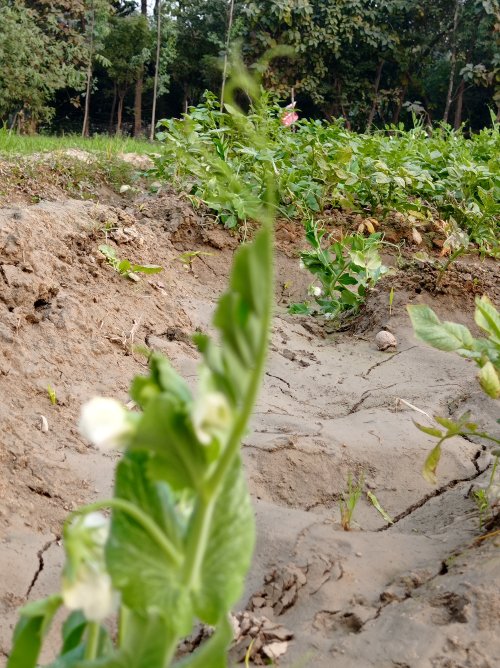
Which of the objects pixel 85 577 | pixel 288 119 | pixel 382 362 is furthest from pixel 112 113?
pixel 85 577

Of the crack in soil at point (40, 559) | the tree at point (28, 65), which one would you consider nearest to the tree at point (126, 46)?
the tree at point (28, 65)

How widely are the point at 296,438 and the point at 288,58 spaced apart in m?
14.7

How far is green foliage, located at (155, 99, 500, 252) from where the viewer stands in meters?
4.75

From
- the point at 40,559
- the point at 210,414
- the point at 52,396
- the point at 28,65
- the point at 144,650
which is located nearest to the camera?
the point at 210,414

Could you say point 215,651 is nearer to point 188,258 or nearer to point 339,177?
point 188,258

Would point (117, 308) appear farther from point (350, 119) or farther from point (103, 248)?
point (350, 119)

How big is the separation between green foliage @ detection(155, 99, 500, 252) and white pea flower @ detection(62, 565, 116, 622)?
12.9ft

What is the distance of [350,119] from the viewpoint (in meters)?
17.5

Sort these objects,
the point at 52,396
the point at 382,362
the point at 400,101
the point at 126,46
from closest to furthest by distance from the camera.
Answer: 1. the point at 52,396
2. the point at 382,362
3. the point at 126,46
4. the point at 400,101

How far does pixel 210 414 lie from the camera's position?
552 millimetres

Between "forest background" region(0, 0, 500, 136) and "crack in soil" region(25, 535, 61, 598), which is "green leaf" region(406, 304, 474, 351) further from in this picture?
"forest background" region(0, 0, 500, 136)

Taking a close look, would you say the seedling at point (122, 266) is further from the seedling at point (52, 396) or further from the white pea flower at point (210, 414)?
the white pea flower at point (210, 414)

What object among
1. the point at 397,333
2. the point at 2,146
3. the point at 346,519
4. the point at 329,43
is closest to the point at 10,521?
the point at 346,519

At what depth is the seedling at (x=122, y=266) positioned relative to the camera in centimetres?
343
